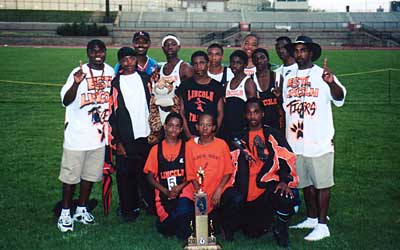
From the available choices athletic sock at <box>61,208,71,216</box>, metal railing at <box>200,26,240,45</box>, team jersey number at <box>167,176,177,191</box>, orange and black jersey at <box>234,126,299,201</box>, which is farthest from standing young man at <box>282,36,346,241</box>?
metal railing at <box>200,26,240,45</box>

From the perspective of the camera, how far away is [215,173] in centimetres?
570

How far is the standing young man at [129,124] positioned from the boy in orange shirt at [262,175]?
1.18 m

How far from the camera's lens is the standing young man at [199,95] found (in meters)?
5.99

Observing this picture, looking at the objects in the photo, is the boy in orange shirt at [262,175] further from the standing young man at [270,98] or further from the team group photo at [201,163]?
the standing young man at [270,98]

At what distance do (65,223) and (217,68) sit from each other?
8.17 ft

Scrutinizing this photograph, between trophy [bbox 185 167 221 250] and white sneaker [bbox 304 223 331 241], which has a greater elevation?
trophy [bbox 185 167 221 250]

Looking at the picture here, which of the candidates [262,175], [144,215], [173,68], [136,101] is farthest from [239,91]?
[144,215]

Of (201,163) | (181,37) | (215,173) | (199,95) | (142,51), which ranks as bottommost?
(215,173)

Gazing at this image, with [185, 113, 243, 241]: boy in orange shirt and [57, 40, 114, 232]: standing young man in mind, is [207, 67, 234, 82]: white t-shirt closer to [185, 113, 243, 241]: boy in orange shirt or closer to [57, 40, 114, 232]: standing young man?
[185, 113, 243, 241]: boy in orange shirt

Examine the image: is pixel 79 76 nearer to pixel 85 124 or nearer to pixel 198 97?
pixel 85 124

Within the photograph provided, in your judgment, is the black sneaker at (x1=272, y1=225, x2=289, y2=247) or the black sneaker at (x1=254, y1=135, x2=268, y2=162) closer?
the black sneaker at (x1=272, y1=225, x2=289, y2=247)

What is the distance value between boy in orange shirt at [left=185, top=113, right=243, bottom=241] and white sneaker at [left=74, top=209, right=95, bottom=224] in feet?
4.37

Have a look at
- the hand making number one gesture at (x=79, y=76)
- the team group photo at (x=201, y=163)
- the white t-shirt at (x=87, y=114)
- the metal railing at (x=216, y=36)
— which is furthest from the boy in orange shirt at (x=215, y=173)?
the metal railing at (x=216, y=36)

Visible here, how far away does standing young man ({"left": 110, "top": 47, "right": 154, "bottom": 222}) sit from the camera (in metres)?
6.12
